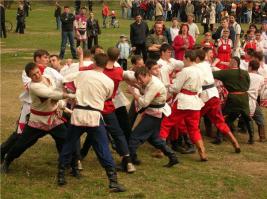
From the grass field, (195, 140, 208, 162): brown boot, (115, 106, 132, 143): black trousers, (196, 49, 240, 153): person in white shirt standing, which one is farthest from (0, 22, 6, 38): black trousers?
(195, 140, 208, 162): brown boot

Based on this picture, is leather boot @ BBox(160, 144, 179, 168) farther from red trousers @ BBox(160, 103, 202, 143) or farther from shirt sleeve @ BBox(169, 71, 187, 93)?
shirt sleeve @ BBox(169, 71, 187, 93)

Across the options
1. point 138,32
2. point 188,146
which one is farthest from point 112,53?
point 138,32

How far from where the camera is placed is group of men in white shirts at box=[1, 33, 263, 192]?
6.49 meters

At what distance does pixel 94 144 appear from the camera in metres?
6.64

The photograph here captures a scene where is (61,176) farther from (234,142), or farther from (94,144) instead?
(234,142)

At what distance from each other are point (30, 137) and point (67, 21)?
1258cm

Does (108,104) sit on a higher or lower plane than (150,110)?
higher

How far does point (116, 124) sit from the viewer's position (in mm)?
7375

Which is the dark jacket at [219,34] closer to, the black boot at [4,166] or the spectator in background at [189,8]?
the black boot at [4,166]

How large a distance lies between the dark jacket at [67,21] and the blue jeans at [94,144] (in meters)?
12.7

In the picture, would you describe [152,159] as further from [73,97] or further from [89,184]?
[73,97]

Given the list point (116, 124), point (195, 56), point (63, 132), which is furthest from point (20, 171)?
point (195, 56)

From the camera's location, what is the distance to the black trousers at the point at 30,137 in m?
6.88

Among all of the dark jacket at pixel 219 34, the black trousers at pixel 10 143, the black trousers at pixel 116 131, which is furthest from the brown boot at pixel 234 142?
the dark jacket at pixel 219 34
